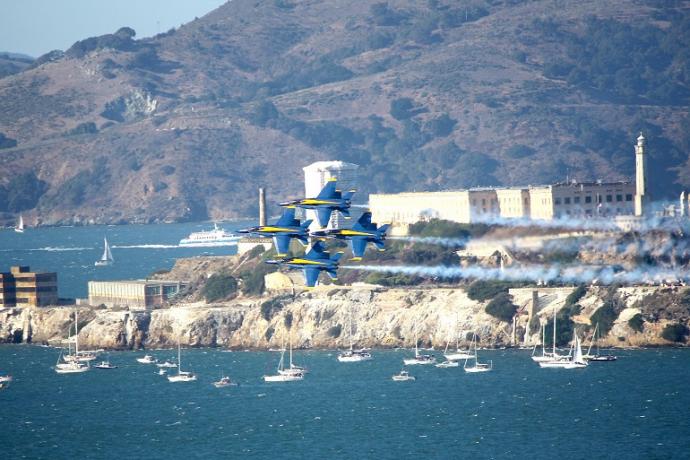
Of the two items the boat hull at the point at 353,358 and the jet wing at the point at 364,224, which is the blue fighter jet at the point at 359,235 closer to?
the jet wing at the point at 364,224

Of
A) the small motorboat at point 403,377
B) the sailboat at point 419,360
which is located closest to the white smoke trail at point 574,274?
the sailboat at point 419,360

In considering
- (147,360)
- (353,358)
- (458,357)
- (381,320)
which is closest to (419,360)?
(458,357)

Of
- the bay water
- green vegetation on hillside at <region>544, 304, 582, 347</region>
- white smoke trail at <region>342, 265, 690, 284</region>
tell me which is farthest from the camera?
white smoke trail at <region>342, 265, 690, 284</region>

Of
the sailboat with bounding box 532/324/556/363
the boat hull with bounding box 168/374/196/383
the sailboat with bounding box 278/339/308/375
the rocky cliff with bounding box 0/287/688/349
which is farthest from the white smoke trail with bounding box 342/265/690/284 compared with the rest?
the boat hull with bounding box 168/374/196/383

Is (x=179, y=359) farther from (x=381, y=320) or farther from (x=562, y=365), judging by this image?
(x=562, y=365)

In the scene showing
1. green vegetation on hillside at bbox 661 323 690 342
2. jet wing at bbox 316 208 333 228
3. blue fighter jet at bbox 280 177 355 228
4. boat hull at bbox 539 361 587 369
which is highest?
blue fighter jet at bbox 280 177 355 228

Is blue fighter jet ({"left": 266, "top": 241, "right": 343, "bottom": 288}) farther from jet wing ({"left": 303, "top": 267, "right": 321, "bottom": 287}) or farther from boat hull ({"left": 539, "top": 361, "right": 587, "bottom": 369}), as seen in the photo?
boat hull ({"left": 539, "top": 361, "right": 587, "bottom": 369})

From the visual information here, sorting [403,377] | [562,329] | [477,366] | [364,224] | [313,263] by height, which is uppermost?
[364,224]

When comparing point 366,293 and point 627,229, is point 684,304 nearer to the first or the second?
point 627,229
